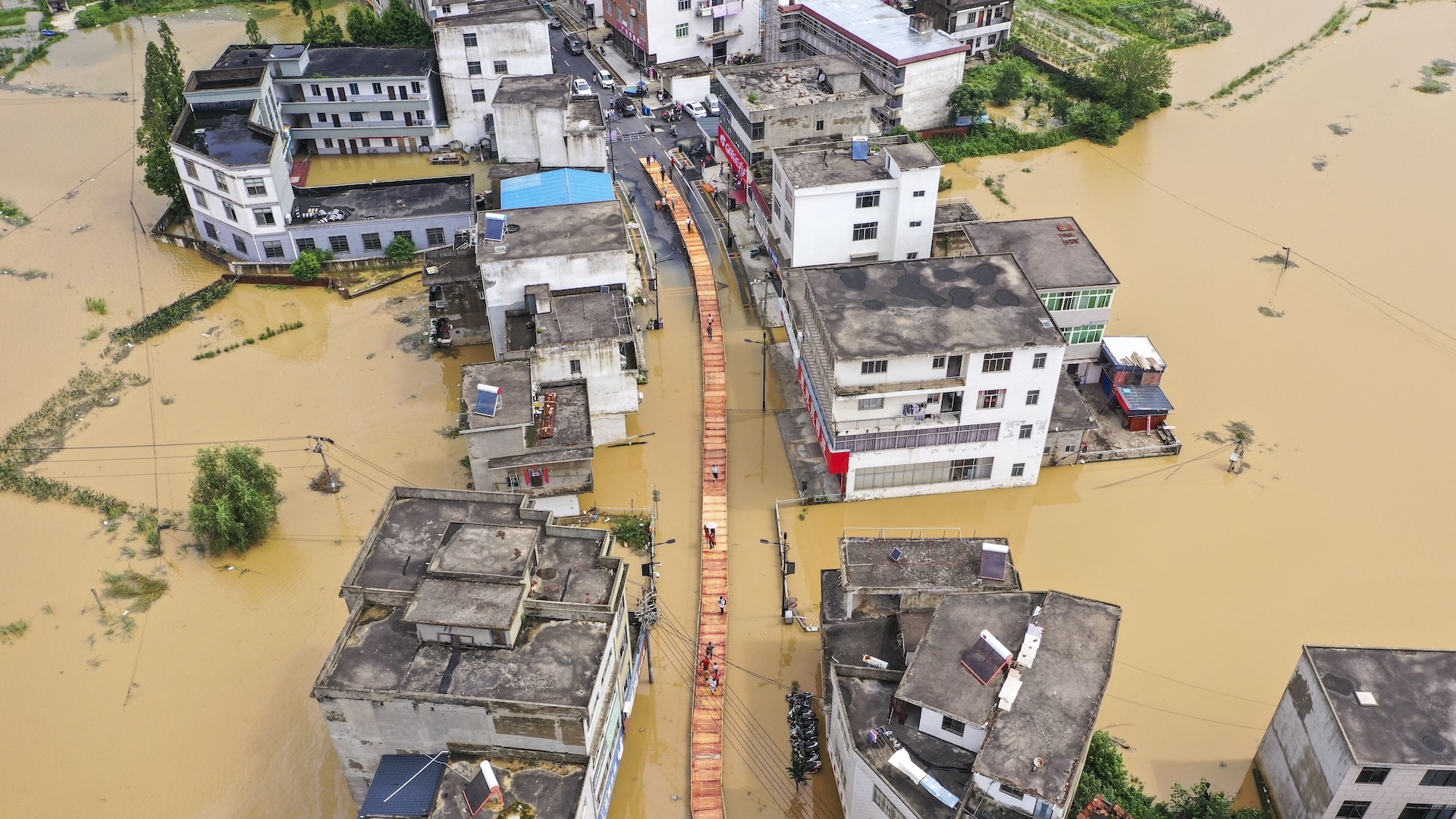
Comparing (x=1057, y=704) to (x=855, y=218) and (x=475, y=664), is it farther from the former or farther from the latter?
(x=855, y=218)

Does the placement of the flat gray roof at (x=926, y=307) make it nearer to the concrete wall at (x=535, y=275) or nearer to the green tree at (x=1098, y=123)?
the concrete wall at (x=535, y=275)

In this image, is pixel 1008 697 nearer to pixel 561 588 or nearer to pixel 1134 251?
pixel 561 588

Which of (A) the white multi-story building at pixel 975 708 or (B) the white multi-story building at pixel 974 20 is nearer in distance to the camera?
(A) the white multi-story building at pixel 975 708

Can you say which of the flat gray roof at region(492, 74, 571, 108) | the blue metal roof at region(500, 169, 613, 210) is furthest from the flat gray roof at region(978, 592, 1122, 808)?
the flat gray roof at region(492, 74, 571, 108)

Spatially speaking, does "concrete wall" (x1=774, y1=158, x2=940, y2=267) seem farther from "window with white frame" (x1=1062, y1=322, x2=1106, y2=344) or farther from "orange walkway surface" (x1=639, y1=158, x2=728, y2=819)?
"window with white frame" (x1=1062, y1=322, x2=1106, y2=344)

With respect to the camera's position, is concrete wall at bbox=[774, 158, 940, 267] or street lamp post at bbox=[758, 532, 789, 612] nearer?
street lamp post at bbox=[758, 532, 789, 612]

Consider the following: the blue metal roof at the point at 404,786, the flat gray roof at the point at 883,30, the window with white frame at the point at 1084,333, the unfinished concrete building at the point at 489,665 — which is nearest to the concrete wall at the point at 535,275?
the unfinished concrete building at the point at 489,665

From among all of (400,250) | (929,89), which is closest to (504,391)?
(400,250)
